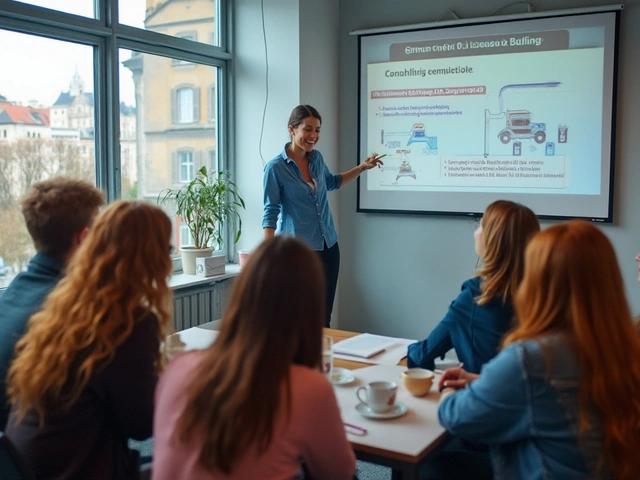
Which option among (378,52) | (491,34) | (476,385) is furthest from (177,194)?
(476,385)

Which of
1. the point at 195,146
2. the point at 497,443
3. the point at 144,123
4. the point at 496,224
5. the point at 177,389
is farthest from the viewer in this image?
the point at 195,146

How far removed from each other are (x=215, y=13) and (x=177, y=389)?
3.87 meters

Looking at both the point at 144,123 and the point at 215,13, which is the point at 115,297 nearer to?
the point at 144,123

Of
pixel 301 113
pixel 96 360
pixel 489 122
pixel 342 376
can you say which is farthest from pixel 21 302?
pixel 489 122

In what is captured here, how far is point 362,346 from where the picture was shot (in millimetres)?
2344

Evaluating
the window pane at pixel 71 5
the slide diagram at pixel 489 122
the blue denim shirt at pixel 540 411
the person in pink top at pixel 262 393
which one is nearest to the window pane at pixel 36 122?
the window pane at pixel 71 5

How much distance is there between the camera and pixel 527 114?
4.22 meters

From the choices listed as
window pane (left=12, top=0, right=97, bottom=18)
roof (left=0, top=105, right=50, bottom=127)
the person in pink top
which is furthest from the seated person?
window pane (left=12, top=0, right=97, bottom=18)

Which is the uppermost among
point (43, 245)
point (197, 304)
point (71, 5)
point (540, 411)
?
point (71, 5)

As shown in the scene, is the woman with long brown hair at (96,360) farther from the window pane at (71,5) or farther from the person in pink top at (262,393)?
the window pane at (71,5)

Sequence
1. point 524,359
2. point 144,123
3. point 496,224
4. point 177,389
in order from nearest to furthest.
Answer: point 177,389 < point 524,359 < point 496,224 < point 144,123

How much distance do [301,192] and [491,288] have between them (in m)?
2.16

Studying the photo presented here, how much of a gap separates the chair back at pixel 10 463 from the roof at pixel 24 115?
2432mm

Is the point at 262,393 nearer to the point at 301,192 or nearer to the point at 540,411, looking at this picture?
the point at 540,411
